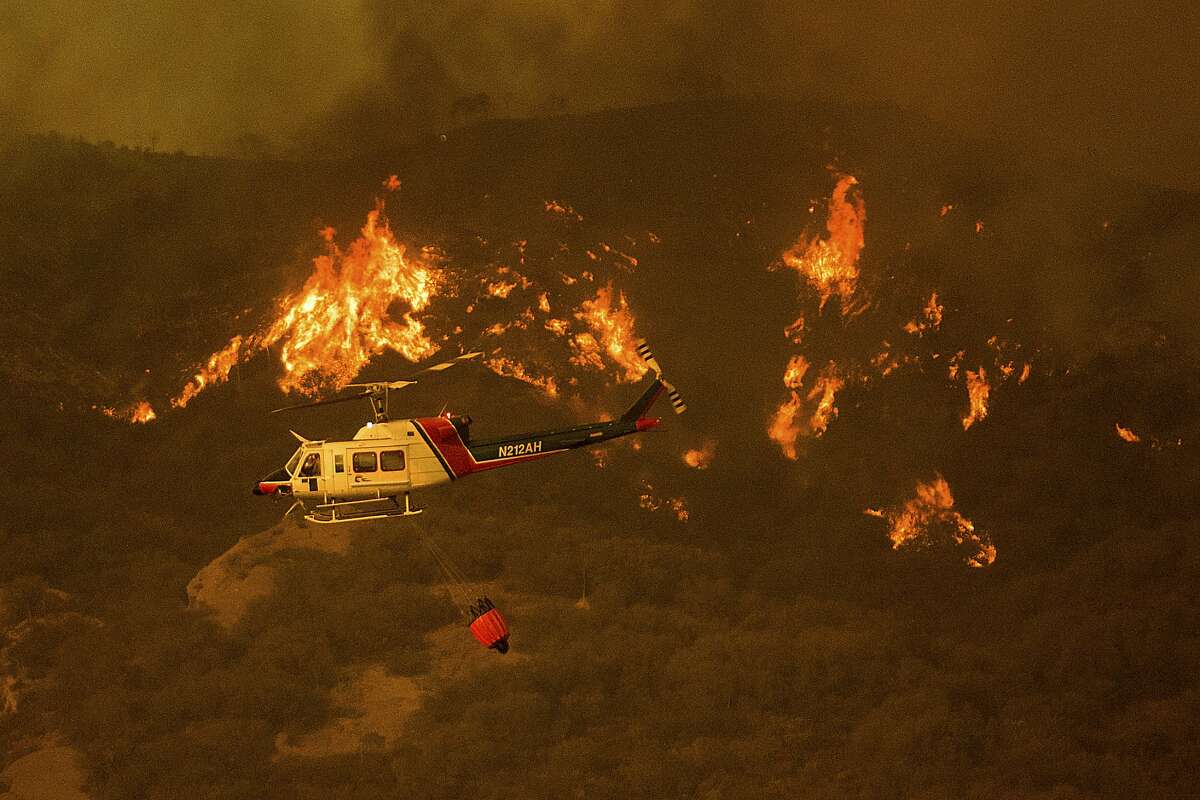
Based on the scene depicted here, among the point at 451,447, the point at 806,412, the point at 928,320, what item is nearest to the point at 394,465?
the point at 451,447

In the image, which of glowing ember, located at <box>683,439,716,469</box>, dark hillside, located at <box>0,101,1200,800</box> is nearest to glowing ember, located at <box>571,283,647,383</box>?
dark hillside, located at <box>0,101,1200,800</box>

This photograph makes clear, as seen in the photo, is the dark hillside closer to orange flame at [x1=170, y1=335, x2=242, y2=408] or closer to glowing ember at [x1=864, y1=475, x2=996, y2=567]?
glowing ember at [x1=864, y1=475, x2=996, y2=567]

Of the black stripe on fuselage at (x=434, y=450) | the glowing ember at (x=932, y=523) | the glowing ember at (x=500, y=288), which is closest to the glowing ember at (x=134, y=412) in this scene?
the glowing ember at (x=500, y=288)

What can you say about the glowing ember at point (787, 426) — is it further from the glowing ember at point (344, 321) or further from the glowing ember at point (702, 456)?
the glowing ember at point (344, 321)

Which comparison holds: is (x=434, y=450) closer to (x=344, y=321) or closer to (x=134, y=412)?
(x=344, y=321)

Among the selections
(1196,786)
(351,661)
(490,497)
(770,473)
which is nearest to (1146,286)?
(770,473)

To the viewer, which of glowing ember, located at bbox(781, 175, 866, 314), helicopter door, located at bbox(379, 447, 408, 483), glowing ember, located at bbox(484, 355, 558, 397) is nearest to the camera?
helicopter door, located at bbox(379, 447, 408, 483)
